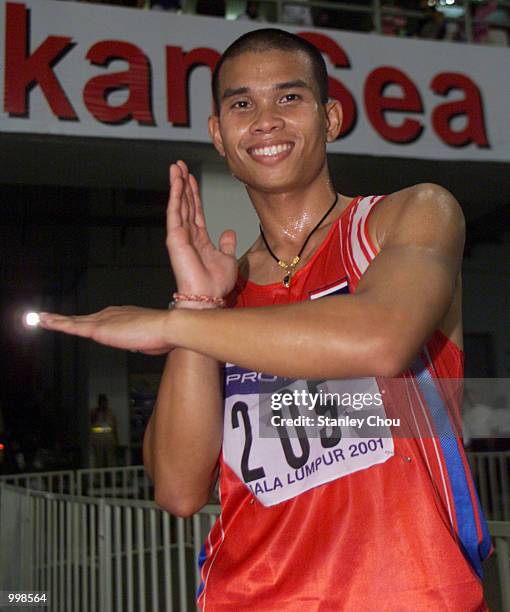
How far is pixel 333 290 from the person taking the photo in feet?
4.96

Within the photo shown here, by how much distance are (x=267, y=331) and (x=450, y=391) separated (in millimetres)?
572

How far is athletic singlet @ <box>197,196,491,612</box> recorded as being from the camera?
131cm

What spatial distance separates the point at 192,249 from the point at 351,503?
0.59 meters

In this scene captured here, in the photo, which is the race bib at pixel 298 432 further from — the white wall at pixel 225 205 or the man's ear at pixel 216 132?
the white wall at pixel 225 205

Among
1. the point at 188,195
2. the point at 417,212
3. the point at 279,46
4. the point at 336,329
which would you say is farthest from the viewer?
the point at 279,46

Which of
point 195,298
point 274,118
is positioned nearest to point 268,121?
point 274,118

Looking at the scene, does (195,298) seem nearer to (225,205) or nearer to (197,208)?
(197,208)

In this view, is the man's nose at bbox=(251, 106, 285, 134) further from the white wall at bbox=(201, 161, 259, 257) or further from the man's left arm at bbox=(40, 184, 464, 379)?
the white wall at bbox=(201, 161, 259, 257)

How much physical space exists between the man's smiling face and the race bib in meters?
0.48

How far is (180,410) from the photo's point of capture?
4.93 feet

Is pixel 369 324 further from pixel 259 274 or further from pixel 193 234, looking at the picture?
pixel 259 274

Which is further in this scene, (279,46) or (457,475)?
(279,46)

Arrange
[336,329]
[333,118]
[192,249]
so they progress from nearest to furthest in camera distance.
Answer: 1. [336,329]
2. [192,249]
3. [333,118]

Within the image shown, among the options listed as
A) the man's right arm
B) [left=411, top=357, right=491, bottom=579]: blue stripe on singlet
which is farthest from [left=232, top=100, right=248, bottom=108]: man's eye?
[left=411, top=357, right=491, bottom=579]: blue stripe on singlet
